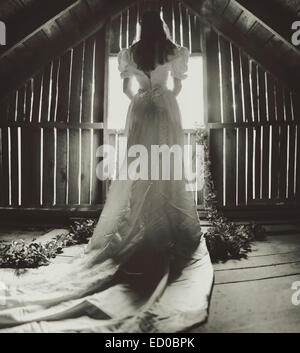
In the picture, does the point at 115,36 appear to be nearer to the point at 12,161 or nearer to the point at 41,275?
the point at 12,161

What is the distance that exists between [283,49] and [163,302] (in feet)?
14.4

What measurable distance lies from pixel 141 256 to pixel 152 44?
6.35 feet

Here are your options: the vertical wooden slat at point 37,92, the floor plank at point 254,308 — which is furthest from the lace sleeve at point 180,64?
the vertical wooden slat at point 37,92

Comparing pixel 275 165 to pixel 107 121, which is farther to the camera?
pixel 275 165

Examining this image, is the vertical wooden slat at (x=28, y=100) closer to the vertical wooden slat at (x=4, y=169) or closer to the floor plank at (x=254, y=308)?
the vertical wooden slat at (x=4, y=169)

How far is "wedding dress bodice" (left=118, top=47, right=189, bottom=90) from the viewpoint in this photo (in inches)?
123

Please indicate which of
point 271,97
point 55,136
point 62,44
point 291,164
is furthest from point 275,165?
point 62,44

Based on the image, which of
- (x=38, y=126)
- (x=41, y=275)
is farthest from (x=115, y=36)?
(x=41, y=275)

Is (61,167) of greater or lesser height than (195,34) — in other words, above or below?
below

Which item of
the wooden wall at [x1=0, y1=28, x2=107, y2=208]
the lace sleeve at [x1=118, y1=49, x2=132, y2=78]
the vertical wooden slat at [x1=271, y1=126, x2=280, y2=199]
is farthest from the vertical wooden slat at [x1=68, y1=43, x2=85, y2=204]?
the vertical wooden slat at [x1=271, y1=126, x2=280, y2=199]

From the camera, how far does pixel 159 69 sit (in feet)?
10.2

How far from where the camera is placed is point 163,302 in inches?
83.4

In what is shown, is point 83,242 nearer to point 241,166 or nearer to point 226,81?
point 241,166

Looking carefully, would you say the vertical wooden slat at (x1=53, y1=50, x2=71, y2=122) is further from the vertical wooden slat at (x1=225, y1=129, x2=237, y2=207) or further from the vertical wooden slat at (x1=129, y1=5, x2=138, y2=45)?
the vertical wooden slat at (x1=225, y1=129, x2=237, y2=207)
